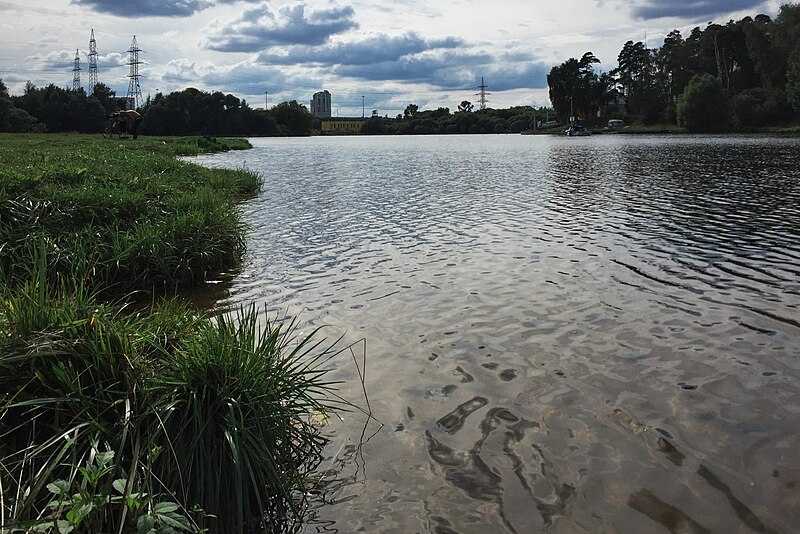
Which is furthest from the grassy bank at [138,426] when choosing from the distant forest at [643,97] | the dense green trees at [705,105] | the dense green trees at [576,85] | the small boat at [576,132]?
the dense green trees at [576,85]

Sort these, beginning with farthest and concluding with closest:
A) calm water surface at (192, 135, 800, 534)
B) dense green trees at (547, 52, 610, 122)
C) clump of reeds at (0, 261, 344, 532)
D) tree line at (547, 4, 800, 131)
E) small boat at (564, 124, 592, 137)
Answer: dense green trees at (547, 52, 610, 122)
small boat at (564, 124, 592, 137)
tree line at (547, 4, 800, 131)
calm water surface at (192, 135, 800, 534)
clump of reeds at (0, 261, 344, 532)

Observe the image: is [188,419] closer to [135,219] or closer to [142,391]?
[142,391]

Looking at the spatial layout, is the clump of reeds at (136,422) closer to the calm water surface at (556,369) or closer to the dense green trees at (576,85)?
the calm water surface at (556,369)

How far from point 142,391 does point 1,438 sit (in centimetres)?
96

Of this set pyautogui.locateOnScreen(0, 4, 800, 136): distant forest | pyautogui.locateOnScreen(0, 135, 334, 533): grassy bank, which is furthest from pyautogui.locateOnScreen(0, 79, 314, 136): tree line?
pyautogui.locateOnScreen(0, 135, 334, 533): grassy bank

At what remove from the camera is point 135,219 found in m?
14.3

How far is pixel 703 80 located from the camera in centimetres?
11788

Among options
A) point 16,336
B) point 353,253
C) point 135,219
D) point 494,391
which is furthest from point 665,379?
point 135,219

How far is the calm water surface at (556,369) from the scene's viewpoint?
17.5 ft

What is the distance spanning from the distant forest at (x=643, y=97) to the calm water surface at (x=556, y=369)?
9432 centimetres

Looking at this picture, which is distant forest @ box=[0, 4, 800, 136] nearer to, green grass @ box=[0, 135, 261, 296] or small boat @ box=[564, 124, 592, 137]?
small boat @ box=[564, 124, 592, 137]

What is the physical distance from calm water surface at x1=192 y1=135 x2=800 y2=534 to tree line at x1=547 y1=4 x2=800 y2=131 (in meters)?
101

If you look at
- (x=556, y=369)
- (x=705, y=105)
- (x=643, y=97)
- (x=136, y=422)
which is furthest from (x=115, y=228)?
(x=643, y=97)

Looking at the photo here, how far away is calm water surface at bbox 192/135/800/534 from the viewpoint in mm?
5328
